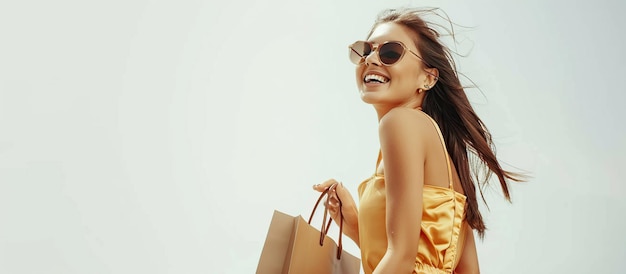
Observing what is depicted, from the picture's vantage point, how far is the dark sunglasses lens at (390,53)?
1.34 m

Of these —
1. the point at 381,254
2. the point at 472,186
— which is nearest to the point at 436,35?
the point at 472,186

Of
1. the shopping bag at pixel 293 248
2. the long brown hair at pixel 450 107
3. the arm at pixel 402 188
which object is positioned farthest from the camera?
the long brown hair at pixel 450 107

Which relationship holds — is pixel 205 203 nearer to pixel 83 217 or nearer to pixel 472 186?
pixel 83 217

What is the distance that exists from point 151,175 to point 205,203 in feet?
1.04

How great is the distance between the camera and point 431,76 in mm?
1399

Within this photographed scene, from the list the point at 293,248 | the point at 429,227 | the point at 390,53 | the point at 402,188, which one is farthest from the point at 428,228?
the point at 390,53

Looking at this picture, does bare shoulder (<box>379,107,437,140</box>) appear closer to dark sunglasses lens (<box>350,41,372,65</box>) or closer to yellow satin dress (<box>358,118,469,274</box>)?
yellow satin dress (<box>358,118,469,274</box>)

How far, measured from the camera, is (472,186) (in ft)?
4.46

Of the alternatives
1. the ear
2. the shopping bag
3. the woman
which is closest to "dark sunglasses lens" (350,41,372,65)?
the woman

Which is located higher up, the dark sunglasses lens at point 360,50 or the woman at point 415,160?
the dark sunglasses lens at point 360,50

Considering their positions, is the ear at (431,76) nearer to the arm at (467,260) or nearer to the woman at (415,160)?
the woman at (415,160)

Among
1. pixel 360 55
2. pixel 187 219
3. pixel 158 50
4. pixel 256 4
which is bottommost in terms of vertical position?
pixel 187 219

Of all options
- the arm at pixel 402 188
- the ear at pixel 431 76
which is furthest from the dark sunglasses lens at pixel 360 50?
the arm at pixel 402 188

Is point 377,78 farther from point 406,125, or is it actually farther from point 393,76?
Answer: point 406,125
